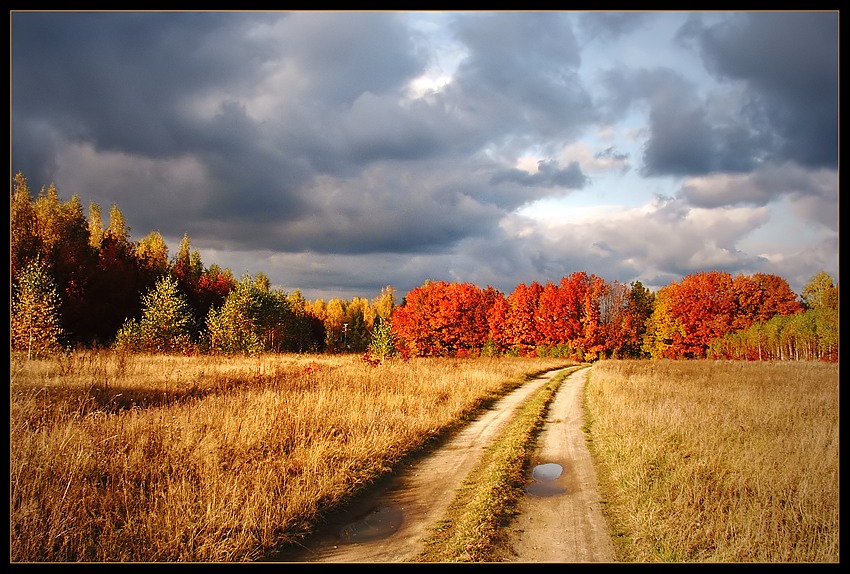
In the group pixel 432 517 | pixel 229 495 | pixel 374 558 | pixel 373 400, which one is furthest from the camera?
pixel 373 400

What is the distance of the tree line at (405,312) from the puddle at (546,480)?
16.5 m

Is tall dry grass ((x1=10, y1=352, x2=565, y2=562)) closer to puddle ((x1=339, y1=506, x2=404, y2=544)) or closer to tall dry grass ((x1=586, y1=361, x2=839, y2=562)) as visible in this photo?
puddle ((x1=339, y1=506, x2=404, y2=544))

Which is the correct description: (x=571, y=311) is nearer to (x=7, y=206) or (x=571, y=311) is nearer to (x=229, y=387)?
(x=229, y=387)

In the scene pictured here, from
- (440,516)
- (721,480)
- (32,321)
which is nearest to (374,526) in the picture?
(440,516)

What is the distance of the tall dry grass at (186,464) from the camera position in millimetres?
5219

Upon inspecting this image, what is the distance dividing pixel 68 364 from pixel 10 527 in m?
11.2

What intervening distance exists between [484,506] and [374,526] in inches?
63.4

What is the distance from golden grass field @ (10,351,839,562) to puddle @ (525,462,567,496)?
0.79 meters

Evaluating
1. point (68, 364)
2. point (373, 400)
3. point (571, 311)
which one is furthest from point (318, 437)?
point (571, 311)

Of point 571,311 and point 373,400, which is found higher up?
point 571,311

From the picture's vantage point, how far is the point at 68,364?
46.7 ft

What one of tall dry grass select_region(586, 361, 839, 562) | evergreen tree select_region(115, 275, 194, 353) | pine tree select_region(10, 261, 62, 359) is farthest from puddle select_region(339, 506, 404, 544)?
evergreen tree select_region(115, 275, 194, 353)

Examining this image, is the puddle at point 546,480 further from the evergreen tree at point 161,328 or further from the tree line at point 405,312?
the evergreen tree at point 161,328

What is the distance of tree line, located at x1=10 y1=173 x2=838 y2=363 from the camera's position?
30766mm
